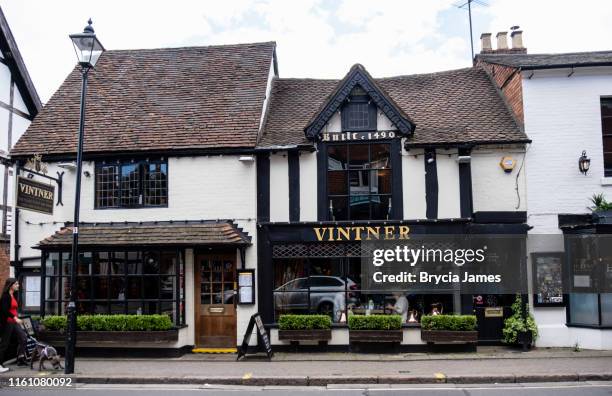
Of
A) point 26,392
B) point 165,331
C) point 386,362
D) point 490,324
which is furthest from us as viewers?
point 490,324

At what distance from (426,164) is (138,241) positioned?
304 inches

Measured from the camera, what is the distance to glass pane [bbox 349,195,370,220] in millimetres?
15242

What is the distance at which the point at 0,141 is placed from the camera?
1941 centimetres

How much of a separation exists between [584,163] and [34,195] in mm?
13551

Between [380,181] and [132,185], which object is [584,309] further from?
[132,185]

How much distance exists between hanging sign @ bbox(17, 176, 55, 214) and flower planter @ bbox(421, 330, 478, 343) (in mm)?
9655

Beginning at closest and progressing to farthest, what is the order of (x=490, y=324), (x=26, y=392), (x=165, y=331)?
(x=26, y=392)
(x=165, y=331)
(x=490, y=324)

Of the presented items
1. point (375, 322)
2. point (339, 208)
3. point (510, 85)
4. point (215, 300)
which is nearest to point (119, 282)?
point (215, 300)

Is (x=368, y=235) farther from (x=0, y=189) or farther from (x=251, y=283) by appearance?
(x=0, y=189)

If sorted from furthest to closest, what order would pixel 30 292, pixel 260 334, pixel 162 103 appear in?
pixel 162 103, pixel 30 292, pixel 260 334

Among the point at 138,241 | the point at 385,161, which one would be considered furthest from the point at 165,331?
the point at 385,161

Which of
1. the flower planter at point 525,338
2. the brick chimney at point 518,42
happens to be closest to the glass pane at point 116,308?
the flower planter at point 525,338

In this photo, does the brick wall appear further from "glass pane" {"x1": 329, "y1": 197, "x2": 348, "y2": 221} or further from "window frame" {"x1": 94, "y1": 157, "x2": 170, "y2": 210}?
"window frame" {"x1": 94, "y1": 157, "x2": 170, "y2": 210}

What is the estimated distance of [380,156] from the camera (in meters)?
15.4
